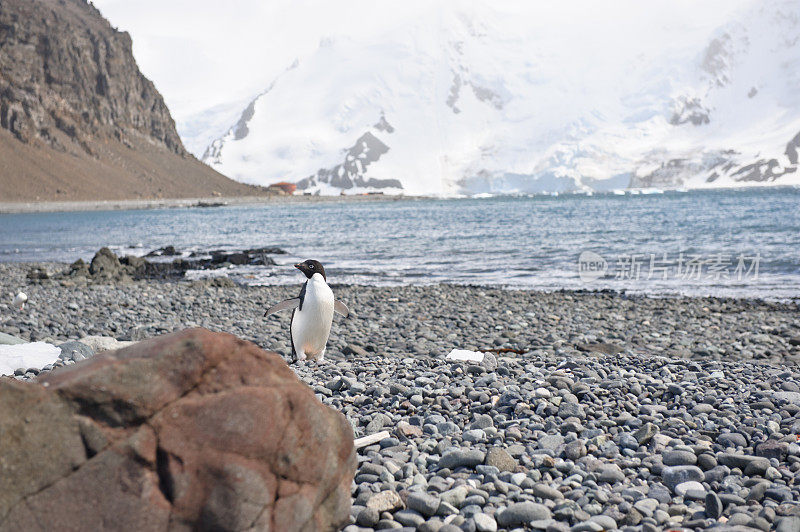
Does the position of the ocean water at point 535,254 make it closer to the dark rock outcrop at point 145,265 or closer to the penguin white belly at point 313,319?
the dark rock outcrop at point 145,265

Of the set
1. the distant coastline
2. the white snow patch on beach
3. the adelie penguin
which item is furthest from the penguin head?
the distant coastline

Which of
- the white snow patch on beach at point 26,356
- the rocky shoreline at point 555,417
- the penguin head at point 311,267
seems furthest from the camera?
the penguin head at point 311,267

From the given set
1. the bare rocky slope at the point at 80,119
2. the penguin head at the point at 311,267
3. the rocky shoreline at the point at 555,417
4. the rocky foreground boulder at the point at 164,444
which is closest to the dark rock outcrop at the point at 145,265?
the rocky shoreline at the point at 555,417

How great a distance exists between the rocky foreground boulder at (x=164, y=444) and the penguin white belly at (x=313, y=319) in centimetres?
444

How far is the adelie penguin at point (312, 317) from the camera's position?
23.1 ft

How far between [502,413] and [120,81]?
154 m

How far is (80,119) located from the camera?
420 feet

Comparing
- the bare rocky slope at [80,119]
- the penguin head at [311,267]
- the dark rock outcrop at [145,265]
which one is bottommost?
the dark rock outcrop at [145,265]

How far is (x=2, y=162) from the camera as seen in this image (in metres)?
104

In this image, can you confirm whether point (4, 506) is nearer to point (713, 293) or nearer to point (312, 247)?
point (713, 293)

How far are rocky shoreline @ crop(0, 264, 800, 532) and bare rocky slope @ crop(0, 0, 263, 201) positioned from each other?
107066mm

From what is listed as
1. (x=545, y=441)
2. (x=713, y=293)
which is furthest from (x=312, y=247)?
(x=545, y=441)

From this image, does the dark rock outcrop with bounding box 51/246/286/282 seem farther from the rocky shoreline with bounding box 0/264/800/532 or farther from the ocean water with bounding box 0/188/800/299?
the rocky shoreline with bounding box 0/264/800/532

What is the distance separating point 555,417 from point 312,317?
10.3 ft
